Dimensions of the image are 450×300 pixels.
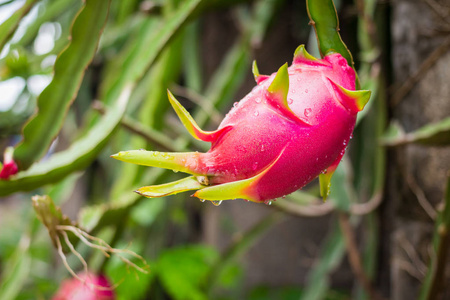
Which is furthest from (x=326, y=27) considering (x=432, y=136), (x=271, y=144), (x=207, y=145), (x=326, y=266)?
(x=326, y=266)

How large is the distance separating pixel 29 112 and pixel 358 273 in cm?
110

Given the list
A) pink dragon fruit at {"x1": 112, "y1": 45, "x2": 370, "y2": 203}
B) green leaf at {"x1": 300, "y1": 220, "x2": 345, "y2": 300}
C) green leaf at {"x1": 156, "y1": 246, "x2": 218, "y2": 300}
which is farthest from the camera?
green leaf at {"x1": 156, "y1": 246, "x2": 218, "y2": 300}

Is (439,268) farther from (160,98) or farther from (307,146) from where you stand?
(160,98)

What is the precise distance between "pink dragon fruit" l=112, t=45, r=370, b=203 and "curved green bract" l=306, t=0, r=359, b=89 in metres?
0.05

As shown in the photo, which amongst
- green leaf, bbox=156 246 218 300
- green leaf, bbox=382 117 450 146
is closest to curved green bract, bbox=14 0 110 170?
green leaf, bbox=382 117 450 146

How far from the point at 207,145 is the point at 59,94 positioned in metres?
0.29

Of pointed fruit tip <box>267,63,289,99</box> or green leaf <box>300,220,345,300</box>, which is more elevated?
pointed fruit tip <box>267,63,289,99</box>

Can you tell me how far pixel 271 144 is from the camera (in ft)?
0.81

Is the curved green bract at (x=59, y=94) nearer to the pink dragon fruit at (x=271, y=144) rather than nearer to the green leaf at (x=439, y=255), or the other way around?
the pink dragon fruit at (x=271, y=144)

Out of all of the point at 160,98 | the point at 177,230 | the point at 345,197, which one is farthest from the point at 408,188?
the point at 177,230

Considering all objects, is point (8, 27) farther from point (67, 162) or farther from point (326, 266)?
point (326, 266)

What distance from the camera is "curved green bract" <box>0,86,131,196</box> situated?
46cm

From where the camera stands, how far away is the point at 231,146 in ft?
0.83

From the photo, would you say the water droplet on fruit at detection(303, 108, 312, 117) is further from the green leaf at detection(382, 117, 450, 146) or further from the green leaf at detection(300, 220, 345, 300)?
the green leaf at detection(300, 220, 345, 300)
